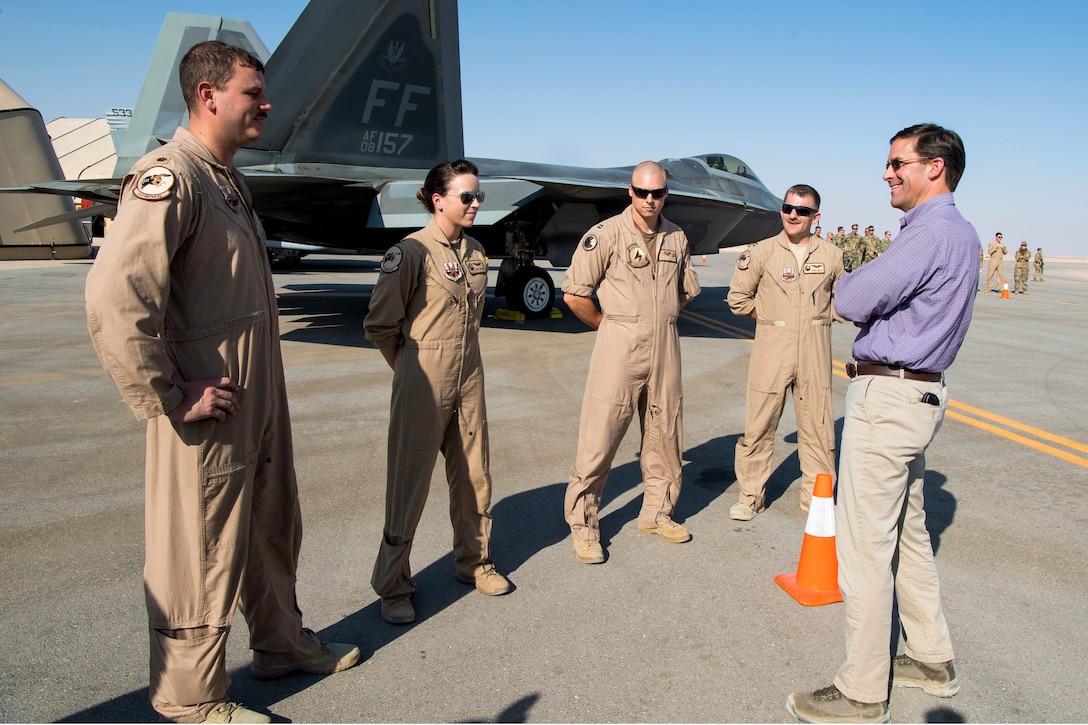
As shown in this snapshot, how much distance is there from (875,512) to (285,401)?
236 centimetres

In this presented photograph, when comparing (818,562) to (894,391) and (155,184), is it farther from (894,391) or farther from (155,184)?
(155,184)

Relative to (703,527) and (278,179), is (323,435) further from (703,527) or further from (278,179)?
(278,179)

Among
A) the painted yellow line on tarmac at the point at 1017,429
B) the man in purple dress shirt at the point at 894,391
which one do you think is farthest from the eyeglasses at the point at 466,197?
the painted yellow line on tarmac at the point at 1017,429

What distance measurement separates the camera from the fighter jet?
10828 mm

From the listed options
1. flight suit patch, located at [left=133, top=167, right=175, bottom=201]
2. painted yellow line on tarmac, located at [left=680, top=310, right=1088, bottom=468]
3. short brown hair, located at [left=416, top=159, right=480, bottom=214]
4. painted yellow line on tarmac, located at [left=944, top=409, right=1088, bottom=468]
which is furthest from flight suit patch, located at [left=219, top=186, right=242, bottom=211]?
painted yellow line on tarmac, located at [left=944, top=409, right=1088, bottom=468]

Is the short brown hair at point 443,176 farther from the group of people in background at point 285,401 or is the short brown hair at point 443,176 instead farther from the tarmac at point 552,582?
the tarmac at point 552,582

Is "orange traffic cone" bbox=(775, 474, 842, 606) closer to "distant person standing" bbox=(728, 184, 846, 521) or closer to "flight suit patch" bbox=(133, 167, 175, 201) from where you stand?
"distant person standing" bbox=(728, 184, 846, 521)

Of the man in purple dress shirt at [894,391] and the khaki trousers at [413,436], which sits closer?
the man in purple dress shirt at [894,391]

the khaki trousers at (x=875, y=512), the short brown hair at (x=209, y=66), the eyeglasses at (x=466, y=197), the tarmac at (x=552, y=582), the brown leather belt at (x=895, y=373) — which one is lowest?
the tarmac at (x=552, y=582)

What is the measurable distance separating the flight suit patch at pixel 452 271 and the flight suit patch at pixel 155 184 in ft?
4.70

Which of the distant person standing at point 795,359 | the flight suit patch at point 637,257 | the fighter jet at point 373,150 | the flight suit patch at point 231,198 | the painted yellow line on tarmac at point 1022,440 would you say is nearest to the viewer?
the flight suit patch at point 231,198

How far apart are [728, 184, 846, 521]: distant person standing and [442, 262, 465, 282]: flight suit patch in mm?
2270

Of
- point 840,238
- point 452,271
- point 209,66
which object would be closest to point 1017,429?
point 452,271

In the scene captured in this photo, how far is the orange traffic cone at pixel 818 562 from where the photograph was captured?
3605 millimetres
